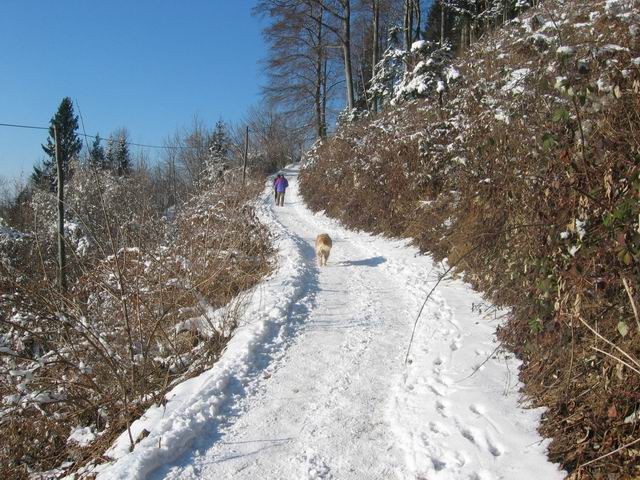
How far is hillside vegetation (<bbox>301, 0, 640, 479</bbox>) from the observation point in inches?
103

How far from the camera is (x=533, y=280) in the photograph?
13.3 feet

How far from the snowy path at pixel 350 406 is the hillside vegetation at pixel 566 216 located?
352 millimetres

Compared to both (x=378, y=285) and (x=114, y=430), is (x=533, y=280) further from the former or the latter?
(x=114, y=430)

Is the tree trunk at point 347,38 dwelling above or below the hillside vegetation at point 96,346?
above

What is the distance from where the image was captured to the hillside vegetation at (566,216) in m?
2.61

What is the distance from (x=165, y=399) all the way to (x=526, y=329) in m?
3.56

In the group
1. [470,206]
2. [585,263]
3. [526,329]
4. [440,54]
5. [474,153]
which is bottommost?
[526,329]

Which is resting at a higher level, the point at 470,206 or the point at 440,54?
the point at 440,54

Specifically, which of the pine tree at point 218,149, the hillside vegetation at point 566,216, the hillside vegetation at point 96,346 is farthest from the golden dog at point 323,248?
the pine tree at point 218,149

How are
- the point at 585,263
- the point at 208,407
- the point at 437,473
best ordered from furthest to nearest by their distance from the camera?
the point at 208,407 < the point at 585,263 < the point at 437,473

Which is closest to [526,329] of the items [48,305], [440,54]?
[48,305]

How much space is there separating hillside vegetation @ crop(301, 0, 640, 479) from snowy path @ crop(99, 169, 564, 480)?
0.35 metres

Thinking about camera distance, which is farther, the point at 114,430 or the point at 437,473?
the point at 114,430

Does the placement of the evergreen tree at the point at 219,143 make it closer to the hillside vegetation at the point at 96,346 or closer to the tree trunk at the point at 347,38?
the tree trunk at the point at 347,38
